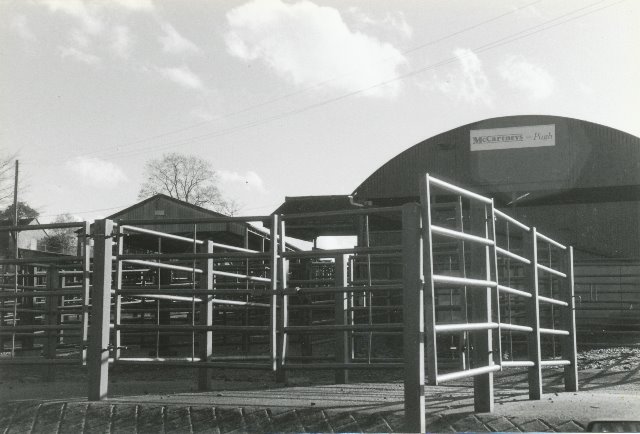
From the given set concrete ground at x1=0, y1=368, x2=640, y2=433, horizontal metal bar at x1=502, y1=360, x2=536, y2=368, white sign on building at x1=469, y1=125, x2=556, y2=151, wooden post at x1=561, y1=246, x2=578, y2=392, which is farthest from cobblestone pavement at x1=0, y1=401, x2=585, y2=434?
white sign on building at x1=469, y1=125, x2=556, y2=151

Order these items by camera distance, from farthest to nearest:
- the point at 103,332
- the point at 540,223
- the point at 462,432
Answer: the point at 540,223 < the point at 103,332 < the point at 462,432

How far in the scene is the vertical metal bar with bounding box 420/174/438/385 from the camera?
3588 mm

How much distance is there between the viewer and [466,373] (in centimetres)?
387

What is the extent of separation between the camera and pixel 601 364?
973 cm

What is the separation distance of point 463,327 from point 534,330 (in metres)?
1.84

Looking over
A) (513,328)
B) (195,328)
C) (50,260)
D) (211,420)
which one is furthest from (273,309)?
(50,260)

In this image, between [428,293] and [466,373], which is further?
[466,373]

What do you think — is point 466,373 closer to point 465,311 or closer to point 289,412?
point 465,311

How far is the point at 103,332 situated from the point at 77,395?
0.69m

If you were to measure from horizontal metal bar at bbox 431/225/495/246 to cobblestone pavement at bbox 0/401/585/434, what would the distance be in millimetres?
1008

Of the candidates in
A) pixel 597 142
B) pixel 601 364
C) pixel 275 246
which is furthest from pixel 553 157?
pixel 275 246

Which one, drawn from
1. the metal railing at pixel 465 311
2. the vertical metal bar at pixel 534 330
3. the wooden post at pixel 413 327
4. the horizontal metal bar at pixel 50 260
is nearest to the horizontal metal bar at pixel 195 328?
the horizontal metal bar at pixel 50 260

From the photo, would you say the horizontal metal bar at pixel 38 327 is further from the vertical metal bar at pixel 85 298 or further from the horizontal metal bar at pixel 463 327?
the horizontal metal bar at pixel 463 327

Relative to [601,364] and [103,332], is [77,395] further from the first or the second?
[601,364]
